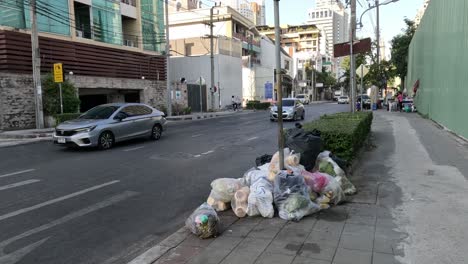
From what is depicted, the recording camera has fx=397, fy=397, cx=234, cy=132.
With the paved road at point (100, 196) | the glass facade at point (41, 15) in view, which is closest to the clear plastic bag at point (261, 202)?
the paved road at point (100, 196)

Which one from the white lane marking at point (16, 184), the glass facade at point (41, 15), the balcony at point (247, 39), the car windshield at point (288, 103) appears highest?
the balcony at point (247, 39)

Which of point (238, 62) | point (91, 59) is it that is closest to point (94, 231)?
point (91, 59)

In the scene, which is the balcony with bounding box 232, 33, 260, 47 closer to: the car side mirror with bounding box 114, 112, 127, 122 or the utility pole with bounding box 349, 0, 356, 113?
the utility pole with bounding box 349, 0, 356, 113

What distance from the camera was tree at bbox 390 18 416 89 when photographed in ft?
153

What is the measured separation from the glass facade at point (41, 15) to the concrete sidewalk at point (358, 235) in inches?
849

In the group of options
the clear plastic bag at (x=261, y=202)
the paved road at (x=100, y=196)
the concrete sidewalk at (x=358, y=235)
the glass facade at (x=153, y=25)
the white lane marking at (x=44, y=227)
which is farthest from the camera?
the glass facade at (x=153, y=25)

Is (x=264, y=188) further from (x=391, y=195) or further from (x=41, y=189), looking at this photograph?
(x=41, y=189)

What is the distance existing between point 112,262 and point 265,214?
6.81 feet

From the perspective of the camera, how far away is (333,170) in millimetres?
6750

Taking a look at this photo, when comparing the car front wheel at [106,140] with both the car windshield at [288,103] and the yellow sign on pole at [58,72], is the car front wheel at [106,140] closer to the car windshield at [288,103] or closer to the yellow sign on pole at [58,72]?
the yellow sign on pole at [58,72]

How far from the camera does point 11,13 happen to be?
22469 millimetres

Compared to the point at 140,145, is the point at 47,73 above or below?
above

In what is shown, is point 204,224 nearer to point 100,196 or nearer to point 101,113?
point 100,196

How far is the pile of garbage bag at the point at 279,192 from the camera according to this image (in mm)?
5102
